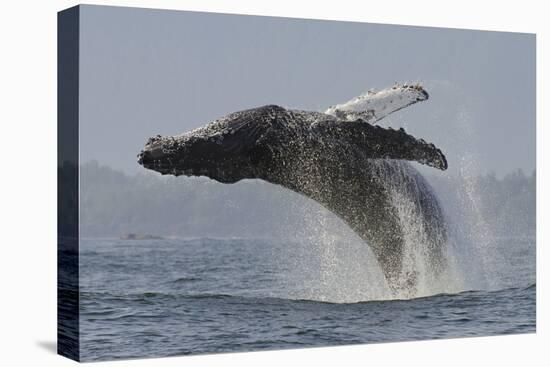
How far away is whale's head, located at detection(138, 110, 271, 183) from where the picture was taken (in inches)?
558

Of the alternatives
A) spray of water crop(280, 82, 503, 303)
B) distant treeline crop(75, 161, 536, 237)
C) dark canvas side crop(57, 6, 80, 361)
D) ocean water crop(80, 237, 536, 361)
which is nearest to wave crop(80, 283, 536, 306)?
ocean water crop(80, 237, 536, 361)

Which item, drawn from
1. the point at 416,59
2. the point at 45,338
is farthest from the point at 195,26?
the point at 45,338

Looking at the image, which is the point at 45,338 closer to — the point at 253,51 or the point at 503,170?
the point at 253,51

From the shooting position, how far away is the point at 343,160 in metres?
16.0

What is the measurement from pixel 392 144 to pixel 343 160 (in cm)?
75

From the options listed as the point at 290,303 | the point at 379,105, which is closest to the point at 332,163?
the point at 379,105

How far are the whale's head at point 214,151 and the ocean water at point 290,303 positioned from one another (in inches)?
54.6

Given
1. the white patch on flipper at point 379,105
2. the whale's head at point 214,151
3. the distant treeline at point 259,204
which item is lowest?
the distant treeline at point 259,204

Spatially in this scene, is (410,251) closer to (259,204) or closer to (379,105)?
(379,105)

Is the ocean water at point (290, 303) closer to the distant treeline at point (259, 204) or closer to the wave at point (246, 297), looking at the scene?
the wave at point (246, 297)

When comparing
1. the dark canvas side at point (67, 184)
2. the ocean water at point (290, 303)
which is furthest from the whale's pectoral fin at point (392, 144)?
the dark canvas side at point (67, 184)

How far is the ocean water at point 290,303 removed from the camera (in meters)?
14.6

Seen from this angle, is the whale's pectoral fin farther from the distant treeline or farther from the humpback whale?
the distant treeline

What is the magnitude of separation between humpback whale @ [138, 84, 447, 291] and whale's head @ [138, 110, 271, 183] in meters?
0.01
